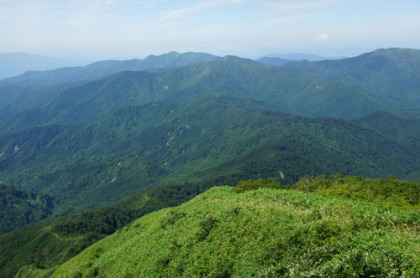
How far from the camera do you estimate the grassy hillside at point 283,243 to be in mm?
21672

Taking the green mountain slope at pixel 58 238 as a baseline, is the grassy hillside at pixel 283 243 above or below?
above

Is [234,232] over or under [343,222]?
under

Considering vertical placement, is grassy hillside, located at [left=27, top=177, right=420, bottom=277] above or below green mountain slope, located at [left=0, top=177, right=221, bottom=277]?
above

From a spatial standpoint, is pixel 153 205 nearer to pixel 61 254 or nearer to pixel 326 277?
pixel 61 254

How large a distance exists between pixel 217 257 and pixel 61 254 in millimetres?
130599

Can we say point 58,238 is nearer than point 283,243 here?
No

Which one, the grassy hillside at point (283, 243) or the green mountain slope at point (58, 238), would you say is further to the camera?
the green mountain slope at point (58, 238)

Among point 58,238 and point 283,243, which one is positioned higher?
point 283,243

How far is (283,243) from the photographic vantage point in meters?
30.0

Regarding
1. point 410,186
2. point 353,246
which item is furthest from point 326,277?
point 410,186

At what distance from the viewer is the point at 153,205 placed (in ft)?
622

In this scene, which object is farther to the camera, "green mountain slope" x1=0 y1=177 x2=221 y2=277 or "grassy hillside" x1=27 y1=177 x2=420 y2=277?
"green mountain slope" x1=0 y1=177 x2=221 y2=277

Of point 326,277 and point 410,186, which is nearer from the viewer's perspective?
point 326,277

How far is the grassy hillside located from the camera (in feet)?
71.1
